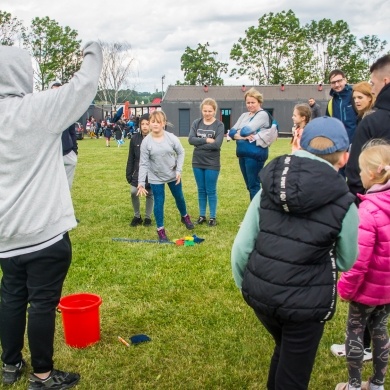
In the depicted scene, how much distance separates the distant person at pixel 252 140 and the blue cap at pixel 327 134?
4.42 meters

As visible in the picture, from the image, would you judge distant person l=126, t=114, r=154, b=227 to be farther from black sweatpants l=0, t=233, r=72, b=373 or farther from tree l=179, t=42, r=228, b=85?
tree l=179, t=42, r=228, b=85

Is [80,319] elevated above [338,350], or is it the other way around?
[80,319]

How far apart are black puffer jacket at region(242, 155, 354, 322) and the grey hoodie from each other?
1.14 meters

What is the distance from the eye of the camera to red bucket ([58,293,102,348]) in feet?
11.2

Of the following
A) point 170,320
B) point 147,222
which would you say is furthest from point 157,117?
point 170,320

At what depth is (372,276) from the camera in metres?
2.67

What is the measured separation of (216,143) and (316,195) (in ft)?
16.2

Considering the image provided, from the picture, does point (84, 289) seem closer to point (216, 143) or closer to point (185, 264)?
point (185, 264)

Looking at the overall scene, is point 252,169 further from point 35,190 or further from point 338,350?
point 35,190

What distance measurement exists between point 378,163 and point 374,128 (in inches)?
35.1

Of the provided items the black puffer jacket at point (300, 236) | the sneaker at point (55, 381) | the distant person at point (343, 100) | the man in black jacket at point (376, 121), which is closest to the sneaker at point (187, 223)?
the distant person at point (343, 100)

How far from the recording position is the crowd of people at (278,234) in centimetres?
213

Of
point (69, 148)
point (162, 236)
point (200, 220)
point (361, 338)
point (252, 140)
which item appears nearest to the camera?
point (361, 338)

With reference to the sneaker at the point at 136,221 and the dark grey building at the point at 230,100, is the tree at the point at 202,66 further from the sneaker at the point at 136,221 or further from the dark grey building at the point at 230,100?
the sneaker at the point at 136,221
